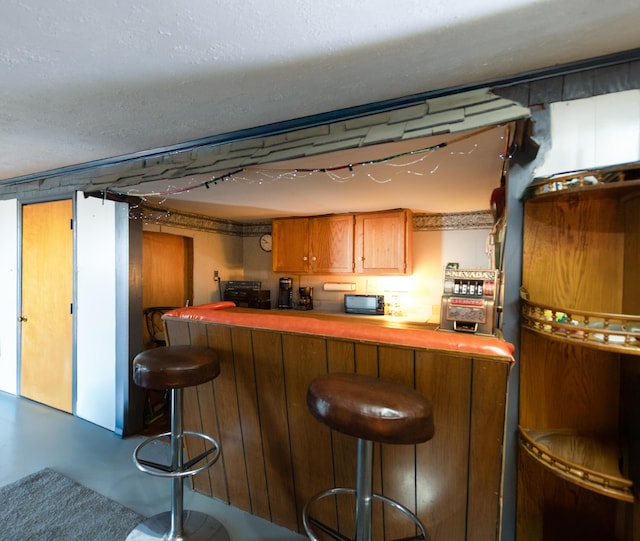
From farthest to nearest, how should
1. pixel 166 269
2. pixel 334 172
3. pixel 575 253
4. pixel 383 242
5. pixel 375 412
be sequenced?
pixel 166 269 → pixel 383 242 → pixel 334 172 → pixel 575 253 → pixel 375 412

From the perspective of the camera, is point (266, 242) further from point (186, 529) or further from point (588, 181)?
point (588, 181)

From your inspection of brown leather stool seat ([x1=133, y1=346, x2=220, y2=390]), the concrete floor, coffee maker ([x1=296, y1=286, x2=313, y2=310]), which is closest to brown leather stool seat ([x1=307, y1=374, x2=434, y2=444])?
brown leather stool seat ([x1=133, y1=346, x2=220, y2=390])

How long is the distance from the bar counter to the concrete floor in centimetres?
9

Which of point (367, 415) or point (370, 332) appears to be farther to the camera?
point (370, 332)

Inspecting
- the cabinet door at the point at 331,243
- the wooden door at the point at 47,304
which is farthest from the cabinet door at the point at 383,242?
the wooden door at the point at 47,304

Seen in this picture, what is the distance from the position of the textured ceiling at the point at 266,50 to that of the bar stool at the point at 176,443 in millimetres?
1261

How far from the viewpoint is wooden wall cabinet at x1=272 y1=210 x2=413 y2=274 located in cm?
367

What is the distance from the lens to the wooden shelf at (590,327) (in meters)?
1.03

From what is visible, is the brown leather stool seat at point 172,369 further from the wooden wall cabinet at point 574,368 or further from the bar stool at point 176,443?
the wooden wall cabinet at point 574,368

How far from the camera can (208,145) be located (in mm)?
2086

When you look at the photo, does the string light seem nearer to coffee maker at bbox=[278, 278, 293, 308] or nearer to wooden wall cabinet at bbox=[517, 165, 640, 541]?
wooden wall cabinet at bbox=[517, 165, 640, 541]

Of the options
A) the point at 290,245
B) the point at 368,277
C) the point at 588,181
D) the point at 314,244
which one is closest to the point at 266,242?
the point at 290,245

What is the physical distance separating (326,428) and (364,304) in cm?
238

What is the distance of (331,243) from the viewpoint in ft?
13.1
